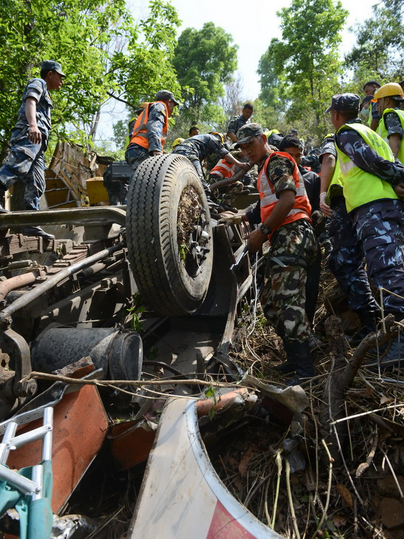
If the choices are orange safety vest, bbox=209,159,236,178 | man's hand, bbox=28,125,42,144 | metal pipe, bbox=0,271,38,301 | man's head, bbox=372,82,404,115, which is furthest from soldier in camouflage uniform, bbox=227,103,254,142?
metal pipe, bbox=0,271,38,301

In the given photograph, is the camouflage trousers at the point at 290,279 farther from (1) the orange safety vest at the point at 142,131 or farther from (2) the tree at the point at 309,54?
(2) the tree at the point at 309,54

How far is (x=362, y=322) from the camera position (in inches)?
135

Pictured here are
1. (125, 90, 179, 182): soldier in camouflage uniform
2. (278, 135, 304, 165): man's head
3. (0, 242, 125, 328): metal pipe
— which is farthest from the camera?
(125, 90, 179, 182): soldier in camouflage uniform

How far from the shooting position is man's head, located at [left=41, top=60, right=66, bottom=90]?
4.83 metres

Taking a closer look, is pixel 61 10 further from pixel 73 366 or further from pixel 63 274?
pixel 73 366

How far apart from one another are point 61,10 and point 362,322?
11.5 m

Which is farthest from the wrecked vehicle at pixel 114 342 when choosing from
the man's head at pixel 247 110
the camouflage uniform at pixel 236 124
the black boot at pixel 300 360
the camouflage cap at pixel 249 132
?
the camouflage uniform at pixel 236 124

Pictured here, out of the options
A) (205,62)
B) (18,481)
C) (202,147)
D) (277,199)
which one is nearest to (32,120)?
(202,147)

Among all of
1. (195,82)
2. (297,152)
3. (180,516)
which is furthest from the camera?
(195,82)

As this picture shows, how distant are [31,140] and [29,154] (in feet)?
0.51

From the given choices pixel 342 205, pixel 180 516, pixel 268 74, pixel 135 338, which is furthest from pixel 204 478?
pixel 268 74

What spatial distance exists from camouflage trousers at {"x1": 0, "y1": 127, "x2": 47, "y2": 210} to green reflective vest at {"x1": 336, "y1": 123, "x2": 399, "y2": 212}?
321cm

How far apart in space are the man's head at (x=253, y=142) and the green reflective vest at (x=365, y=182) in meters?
0.64

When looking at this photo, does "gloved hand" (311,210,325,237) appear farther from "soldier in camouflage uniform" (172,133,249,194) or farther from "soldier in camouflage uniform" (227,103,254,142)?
"soldier in camouflage uniform" (227,103,254,142)
